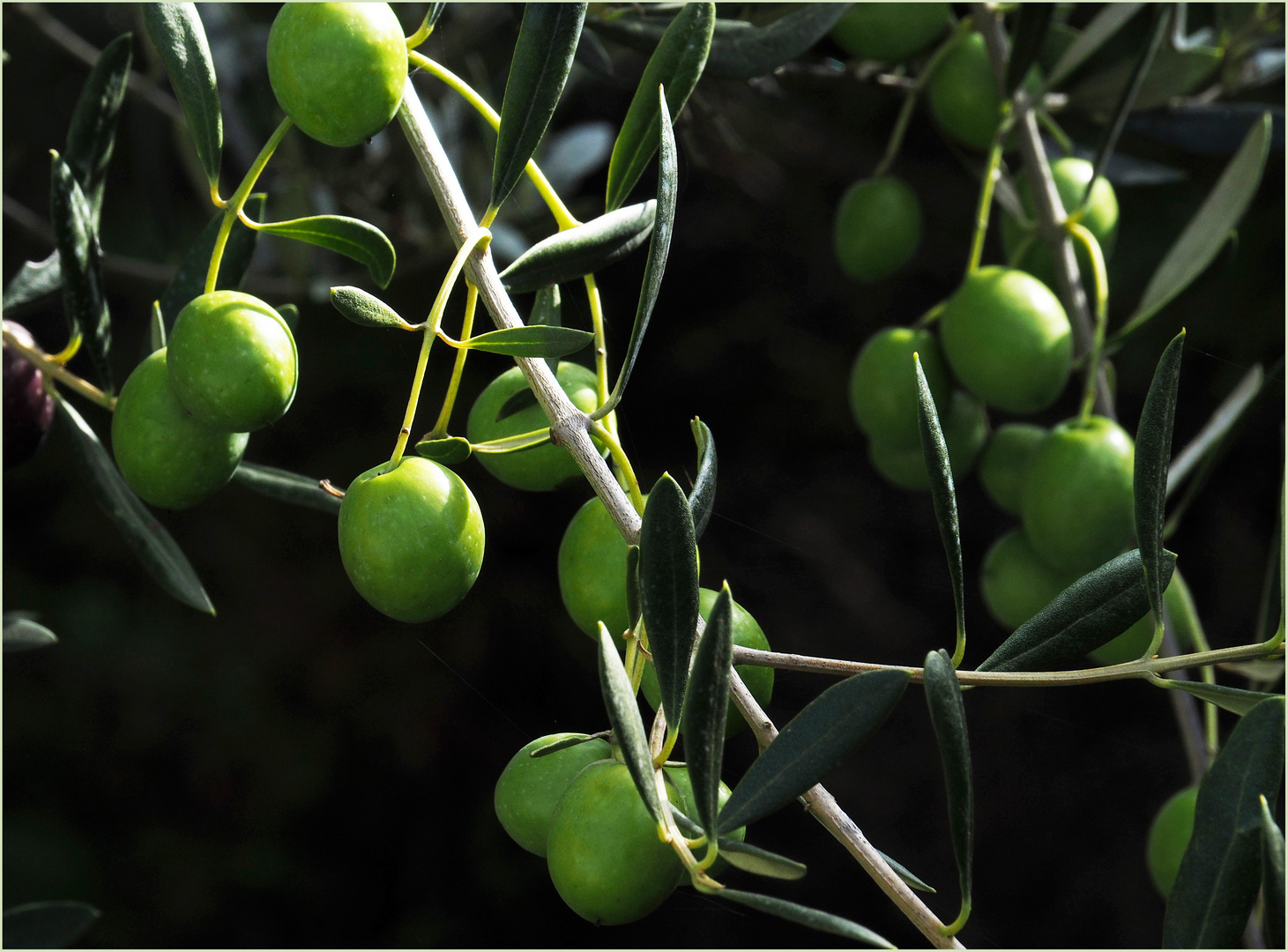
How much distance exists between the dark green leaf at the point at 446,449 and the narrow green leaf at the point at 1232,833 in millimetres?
337

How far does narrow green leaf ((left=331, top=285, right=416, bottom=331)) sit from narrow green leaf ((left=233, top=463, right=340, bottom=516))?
22 centimetres

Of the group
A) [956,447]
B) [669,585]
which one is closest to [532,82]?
[669,585]

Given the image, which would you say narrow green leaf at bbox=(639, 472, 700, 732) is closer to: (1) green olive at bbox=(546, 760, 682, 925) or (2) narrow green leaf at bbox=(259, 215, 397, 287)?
(1) green olive at bbox=(546, 760, 682, 925)

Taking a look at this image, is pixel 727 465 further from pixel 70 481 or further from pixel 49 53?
pixel 70 481

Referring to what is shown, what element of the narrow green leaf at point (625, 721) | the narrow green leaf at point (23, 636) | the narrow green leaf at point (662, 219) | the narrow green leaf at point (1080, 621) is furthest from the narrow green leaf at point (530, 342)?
the narrow green leaf at point (23, 636)

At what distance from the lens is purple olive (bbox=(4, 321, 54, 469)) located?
2.23ft

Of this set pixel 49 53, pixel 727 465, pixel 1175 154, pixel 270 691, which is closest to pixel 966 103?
pixel 1175 154

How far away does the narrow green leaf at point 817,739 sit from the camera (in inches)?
15.5

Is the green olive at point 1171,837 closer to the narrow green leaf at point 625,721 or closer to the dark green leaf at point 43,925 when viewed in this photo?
the narrow green leaf at point 625,721

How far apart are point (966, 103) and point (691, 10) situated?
1.78 ft

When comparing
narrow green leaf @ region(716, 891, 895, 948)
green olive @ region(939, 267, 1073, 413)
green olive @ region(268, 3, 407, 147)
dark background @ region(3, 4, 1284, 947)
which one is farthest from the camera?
dark background @ region(3, 4, 1284, 947)

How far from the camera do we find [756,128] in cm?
140

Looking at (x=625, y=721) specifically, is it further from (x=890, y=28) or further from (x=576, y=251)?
(x=890, y=28)

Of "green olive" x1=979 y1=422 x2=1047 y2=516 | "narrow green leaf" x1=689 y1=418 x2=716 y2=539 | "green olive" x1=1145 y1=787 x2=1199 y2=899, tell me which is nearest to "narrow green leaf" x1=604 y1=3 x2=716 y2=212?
"narrow green leaf" x1=689 y1=418 x2=716 y2=539
